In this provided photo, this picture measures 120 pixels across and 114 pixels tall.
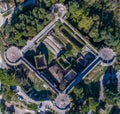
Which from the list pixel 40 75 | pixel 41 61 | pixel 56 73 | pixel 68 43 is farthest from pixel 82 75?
pixel 41 61

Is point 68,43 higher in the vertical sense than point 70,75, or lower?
higher

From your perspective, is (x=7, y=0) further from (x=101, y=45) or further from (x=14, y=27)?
(x=101, y=45)

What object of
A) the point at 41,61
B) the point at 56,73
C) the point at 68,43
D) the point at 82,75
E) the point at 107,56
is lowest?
the point at 107,56

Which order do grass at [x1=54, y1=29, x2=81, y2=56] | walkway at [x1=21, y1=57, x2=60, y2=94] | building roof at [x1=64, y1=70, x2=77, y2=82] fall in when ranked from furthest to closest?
1. grass at [x1=54, y1=29, x2=81, y2=56]
2. building roof at [x1=64, y1=70, x2=77, y2=82]
3. walkway at [x1=21, y1=57, x2=60, y2=94]

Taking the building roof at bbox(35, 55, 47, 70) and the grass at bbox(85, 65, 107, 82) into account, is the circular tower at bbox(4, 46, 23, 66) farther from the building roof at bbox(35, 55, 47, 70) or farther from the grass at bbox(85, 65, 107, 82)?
the grass at bbox(85, 65, 107, 82)

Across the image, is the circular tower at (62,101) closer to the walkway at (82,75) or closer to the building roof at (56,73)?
the walkway at (82,75)

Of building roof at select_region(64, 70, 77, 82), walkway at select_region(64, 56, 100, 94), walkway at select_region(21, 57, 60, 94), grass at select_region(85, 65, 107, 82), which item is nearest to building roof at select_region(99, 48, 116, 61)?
walkway at select_region(64, 56, 100, 94)

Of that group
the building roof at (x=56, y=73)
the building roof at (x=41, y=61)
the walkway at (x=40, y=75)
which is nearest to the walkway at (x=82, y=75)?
the walkway at (x=40, y=75)

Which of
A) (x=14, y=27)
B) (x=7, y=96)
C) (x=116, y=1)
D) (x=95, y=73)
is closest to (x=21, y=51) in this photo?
(x=14, y=27)

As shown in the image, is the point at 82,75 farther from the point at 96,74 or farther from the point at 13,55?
the point at 13,55

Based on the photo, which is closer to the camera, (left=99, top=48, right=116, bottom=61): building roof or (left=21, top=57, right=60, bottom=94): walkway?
(left=21, top=57, right=60, bottom=94): walkway

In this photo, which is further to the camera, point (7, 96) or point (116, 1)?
point (116, 1)
